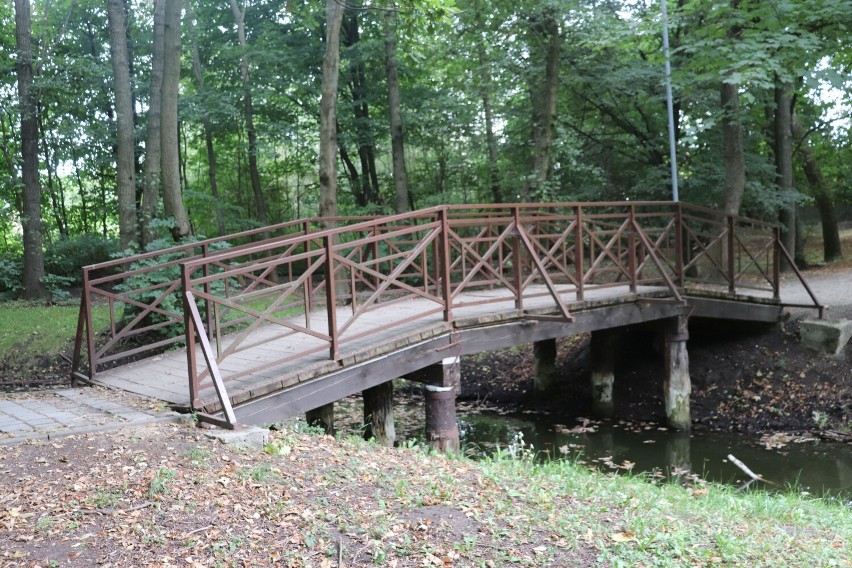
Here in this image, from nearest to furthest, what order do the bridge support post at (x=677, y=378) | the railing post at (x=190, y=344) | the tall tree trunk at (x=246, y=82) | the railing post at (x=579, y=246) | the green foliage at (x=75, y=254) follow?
the railing post at (x=190, y=344), the railing post at (x=579, y=246), the bridge support post at (x=677, y=378), the tall tree trunk at (x=246, y=82), the green foliage at (x=75, y=254)

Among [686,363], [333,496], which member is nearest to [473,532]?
[333,496]

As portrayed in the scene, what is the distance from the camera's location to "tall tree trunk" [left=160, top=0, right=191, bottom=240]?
33.1 feet

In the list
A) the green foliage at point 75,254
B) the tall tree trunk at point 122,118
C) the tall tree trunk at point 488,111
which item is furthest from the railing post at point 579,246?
the green foliage at point 75,254

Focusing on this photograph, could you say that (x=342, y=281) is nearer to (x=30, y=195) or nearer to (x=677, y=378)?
(x=677, y=378)

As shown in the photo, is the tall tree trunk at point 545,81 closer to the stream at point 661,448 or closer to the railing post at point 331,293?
the stream at point 661,448

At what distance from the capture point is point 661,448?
984 cm

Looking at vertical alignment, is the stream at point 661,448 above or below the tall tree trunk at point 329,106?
below

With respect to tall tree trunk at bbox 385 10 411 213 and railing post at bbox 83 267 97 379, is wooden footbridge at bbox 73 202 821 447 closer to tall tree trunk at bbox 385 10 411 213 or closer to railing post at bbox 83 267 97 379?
railing post at bbox 83 267 97 379

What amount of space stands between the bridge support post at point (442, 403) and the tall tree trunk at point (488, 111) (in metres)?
10.2

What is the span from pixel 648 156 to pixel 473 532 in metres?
14.7

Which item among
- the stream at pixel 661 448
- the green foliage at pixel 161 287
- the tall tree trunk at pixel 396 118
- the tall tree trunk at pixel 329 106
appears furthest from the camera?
the tall tree trunk at pixel 396 118

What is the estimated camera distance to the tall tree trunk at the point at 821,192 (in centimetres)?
1928

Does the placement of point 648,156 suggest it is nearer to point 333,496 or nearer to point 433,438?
point 433,438

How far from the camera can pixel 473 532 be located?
12.9 feet
